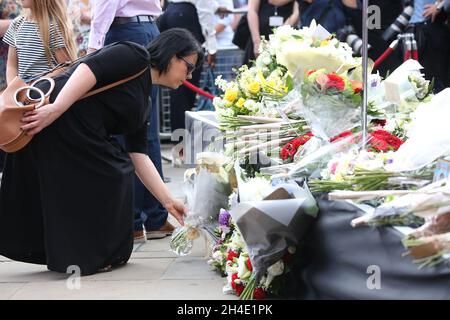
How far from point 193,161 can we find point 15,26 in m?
1.43

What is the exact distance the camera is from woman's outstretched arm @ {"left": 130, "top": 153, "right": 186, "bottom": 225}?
196 inches

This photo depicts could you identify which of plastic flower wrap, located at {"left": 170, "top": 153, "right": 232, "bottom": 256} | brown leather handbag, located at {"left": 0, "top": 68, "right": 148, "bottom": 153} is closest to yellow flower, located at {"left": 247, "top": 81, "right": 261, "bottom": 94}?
plastic flower wrap, located at {"left": 170, "top": 153, "right": 232, "bottom": 256}

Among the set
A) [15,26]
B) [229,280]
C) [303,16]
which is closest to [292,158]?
[229,280]

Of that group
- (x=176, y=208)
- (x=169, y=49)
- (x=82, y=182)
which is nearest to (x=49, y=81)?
(x=82, y=182)

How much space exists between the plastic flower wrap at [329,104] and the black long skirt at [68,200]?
42.7 inches

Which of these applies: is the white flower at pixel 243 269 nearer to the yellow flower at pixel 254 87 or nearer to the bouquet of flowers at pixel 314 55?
the bouquet of flowers at pixel 314 55

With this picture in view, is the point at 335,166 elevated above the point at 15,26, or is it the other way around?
the point at 15,26

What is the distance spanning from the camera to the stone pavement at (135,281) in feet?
14.5

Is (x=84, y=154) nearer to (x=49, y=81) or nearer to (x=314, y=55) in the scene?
(x=49, y=81)

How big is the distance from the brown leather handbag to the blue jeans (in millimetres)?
1224

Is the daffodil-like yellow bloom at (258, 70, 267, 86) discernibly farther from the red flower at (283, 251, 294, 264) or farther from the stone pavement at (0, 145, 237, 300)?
the red flower at (283, 251, 294, 264)

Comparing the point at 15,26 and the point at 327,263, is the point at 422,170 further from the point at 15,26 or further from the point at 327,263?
the point at 15,26

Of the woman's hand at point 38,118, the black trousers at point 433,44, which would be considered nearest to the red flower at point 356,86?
the woman's hand at point 38,118

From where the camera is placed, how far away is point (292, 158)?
4.64 m
